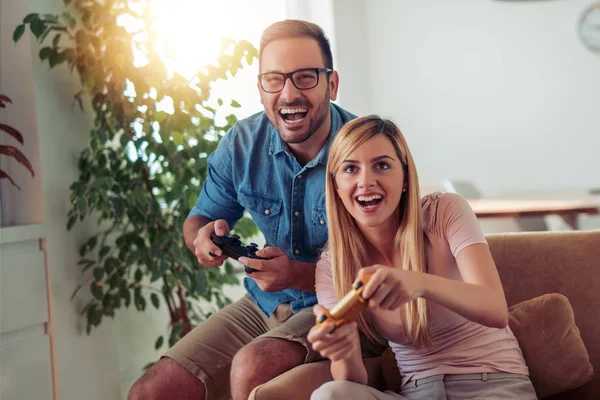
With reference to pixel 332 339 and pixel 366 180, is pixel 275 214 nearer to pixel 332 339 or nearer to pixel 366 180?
pixel 366 180

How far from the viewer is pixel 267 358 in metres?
1.64

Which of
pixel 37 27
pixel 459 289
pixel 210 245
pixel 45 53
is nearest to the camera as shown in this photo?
pixel 459 289

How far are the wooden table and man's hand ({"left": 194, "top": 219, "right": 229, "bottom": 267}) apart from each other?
1.87 metres

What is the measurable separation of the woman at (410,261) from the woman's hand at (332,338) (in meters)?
0.13

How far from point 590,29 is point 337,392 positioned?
4.32 meters

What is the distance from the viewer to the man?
171 centimetres

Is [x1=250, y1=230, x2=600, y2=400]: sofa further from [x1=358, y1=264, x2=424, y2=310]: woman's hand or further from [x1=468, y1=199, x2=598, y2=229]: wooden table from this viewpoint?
[x1=468, y1=199, x2=598, y2=229]: wooden table

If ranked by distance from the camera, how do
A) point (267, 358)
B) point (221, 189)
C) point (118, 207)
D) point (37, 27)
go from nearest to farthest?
point (267, 358)
point (221, 189)
point (37, 27)
point (118, 207)

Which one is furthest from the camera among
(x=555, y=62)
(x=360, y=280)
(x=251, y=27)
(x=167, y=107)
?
(x=555, y=62)

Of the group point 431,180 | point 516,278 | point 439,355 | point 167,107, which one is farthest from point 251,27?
point 439,355

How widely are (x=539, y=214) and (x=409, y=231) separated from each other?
6.05 ft

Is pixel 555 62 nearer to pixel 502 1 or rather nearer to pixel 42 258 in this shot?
pixel 502 1

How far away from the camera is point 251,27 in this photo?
3.83 metres

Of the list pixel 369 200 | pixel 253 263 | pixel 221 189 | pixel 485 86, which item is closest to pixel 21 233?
pixel 221 189
